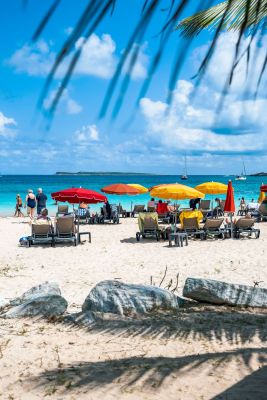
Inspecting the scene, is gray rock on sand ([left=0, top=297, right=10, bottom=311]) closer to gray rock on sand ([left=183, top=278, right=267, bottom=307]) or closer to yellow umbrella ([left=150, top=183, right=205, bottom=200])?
gray rock on sand ([left=183, top=278, right=267, bottom=307])

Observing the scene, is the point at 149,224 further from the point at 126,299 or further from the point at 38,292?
the point at 126,299

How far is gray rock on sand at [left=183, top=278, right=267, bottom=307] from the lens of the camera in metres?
6.67

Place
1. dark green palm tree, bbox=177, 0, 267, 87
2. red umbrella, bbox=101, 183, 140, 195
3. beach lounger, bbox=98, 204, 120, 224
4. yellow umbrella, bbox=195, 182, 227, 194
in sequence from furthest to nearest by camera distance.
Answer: beach lounger, bbox=98, 204, 120, 224 < red umbrella, bbox=101, 183, 140, 195 < yellow umbrella, bbox=195, 182, 227, 194 < dark green palm tree, bbox=177, 0, 267, 87

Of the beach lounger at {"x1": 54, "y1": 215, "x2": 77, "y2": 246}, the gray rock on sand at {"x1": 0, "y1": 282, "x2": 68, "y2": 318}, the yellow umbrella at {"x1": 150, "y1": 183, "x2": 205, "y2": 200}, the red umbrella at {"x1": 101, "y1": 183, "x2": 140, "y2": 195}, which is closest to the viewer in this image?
the gray rock on sand at {"x1": 0, "y1": 282, "x2": 68, "y2": 318}

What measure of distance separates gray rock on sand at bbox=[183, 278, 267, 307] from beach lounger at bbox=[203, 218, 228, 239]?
23.9 feet

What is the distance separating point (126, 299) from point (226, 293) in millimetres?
1594

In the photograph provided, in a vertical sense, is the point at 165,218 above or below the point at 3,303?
above

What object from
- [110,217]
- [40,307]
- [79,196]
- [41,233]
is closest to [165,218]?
[110,217]

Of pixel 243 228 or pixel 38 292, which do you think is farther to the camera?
pixel 243 228

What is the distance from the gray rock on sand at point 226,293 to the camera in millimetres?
6672

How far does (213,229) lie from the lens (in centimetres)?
1428

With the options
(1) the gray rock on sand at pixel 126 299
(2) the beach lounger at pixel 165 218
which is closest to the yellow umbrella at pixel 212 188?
(2) the beach lounger at pixel 165 218

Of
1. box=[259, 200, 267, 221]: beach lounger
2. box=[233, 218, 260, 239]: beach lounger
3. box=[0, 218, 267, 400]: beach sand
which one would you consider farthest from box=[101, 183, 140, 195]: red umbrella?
box=[0, 218, 267, 400]: beach sand

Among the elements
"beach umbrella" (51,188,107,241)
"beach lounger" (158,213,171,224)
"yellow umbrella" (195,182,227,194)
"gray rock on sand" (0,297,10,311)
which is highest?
"yellow umbrella" (195,182,227,194)
